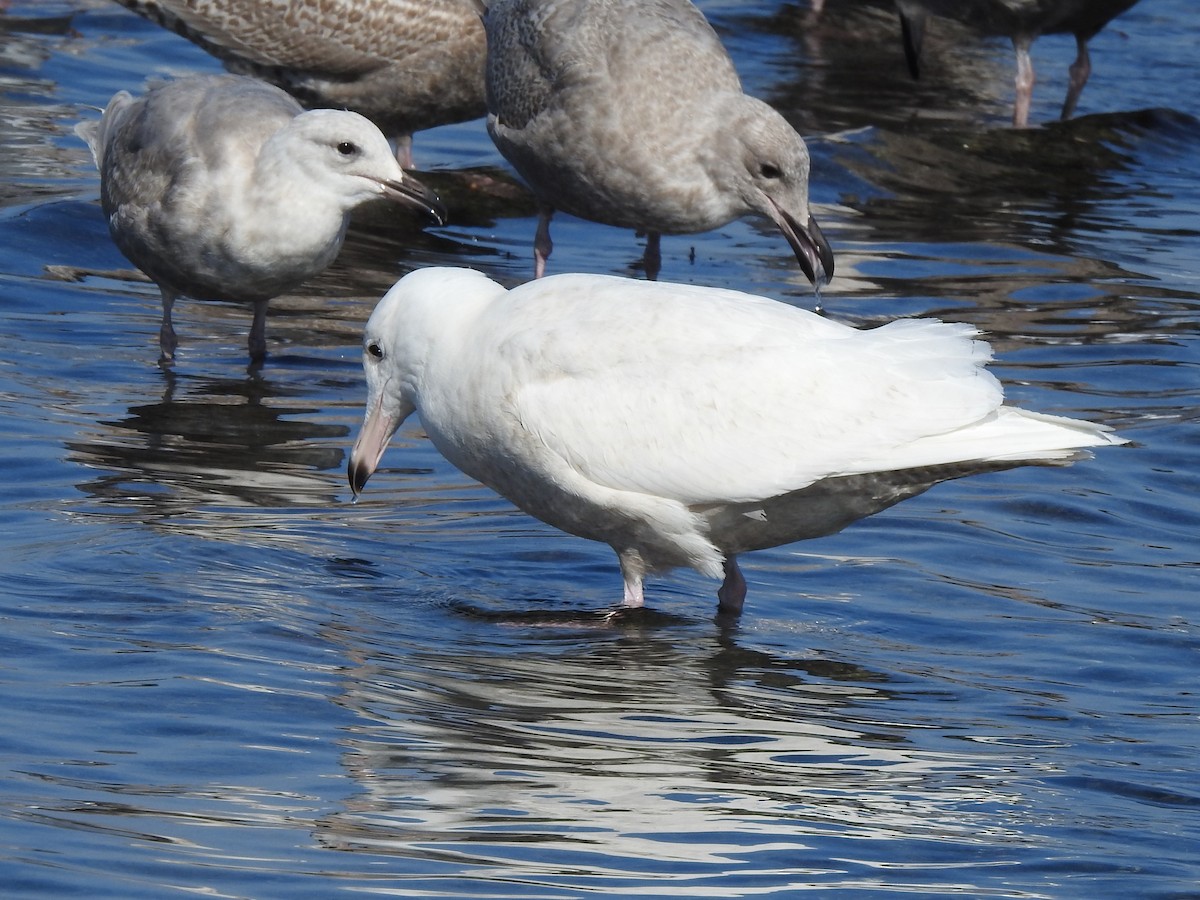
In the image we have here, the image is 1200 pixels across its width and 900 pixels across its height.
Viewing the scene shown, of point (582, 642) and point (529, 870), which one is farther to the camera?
point (582, 642)

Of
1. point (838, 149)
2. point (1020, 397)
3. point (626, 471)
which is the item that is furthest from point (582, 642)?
point (838, 149)

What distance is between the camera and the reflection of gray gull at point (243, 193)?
8305mm

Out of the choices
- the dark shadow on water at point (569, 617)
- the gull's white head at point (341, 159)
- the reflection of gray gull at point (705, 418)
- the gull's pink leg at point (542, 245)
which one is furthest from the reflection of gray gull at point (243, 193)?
the dark shadow on water at point (569, 617)

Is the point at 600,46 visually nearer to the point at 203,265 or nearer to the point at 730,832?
the point at 203,265

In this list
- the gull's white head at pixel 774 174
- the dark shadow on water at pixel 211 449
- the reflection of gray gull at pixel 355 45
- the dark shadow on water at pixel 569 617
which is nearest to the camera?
the dark shadow on water at pixel 569 617

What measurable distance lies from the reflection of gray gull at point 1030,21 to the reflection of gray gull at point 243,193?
6.78 metres

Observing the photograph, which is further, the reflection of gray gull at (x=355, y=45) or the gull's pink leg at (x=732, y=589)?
the reflection of gray gull at (x=355, y=45)

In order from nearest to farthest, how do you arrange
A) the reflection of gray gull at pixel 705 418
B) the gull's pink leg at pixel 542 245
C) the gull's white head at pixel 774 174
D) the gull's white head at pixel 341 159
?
the reflection of gray gull at pixel 705 418
the gull's white head at pixel 341 159
the gull's white head at pixel 774 174
the gull's pink leg at pixel 542 245

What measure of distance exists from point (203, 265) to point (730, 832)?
15.1 ft

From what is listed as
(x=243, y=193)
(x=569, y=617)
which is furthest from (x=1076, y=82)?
(x=569, y=617)

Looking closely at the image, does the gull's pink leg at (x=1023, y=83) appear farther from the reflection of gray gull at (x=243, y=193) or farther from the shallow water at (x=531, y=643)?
the reflection of gray gull at (x=243, y=193)

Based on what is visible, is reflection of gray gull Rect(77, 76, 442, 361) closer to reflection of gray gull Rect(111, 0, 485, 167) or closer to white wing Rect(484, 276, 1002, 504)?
white wing Rect(484, 276, 1002, 504)

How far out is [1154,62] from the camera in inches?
675

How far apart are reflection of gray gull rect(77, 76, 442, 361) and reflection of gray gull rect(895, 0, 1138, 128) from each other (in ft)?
22.2
